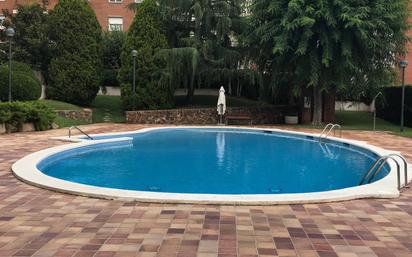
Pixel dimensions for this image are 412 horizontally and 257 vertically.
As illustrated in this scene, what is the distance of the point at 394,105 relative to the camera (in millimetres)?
24109

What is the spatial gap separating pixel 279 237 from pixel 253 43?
18810 mm

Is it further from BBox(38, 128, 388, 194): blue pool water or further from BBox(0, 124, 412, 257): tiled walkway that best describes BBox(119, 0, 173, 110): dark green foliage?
BBox(0, 124, 412, 257): tiled walkway

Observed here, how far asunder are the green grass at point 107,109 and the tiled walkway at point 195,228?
54.9 ft

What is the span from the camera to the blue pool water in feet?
28.7

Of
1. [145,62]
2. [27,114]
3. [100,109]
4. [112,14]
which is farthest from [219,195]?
[112,14]

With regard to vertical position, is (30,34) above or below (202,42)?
above

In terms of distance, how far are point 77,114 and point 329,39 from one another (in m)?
12.4

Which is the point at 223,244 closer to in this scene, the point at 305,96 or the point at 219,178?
the point at 219,178

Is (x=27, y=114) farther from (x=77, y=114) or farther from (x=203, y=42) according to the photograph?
(x=203, y=42)

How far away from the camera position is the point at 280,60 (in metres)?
20.9

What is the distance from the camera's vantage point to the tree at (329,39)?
61.8ft

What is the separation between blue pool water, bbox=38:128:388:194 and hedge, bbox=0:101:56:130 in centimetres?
354

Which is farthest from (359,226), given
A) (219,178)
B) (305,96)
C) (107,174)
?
(305,96)

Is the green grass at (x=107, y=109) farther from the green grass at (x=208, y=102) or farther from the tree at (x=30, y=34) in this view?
the tree at (x=30, y=34)
